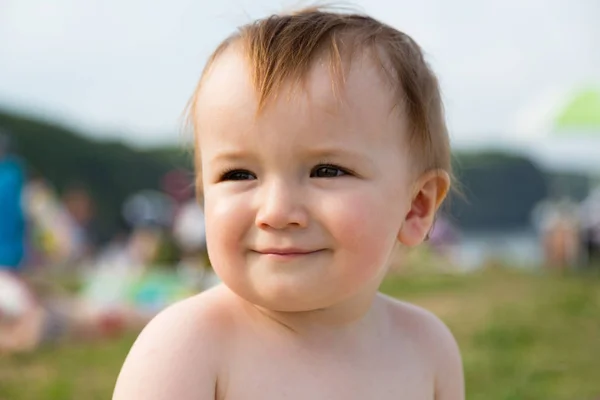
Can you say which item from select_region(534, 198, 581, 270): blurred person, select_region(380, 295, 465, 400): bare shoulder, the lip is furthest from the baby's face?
select_region(534, 198, 581, 270): blurred person

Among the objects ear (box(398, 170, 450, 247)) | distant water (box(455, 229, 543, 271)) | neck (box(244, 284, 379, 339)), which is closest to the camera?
neck (box(244, 284, 379, 339))

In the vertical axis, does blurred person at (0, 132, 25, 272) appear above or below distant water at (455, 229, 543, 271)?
above

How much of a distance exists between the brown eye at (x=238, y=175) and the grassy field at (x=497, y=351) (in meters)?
2.94

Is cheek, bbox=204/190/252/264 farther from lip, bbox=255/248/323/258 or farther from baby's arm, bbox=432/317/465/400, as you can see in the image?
baby's arm, bbox=432/317/465/400

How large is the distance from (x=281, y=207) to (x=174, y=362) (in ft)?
1.19

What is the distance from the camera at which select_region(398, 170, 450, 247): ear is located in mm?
1868

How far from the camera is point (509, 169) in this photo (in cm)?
1053

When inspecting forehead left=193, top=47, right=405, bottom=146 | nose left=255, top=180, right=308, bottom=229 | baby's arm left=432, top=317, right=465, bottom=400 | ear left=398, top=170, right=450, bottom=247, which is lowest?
baby's arm left=432, top=317, right=465, bottom=400

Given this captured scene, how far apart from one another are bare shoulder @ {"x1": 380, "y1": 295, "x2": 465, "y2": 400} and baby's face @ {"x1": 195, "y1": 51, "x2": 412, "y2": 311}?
12.9 inches

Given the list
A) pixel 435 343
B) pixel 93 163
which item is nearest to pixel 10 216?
pixel 93 163

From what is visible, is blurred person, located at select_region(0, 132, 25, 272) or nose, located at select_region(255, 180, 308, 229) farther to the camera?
blurred person, located at select_region(0, 132, 25, 272)

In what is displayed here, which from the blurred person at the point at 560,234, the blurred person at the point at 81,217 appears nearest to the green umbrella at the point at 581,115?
the blurred person at the point at 560,234

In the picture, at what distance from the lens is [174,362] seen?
1620 mm

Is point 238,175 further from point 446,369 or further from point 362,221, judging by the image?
point 446,369
